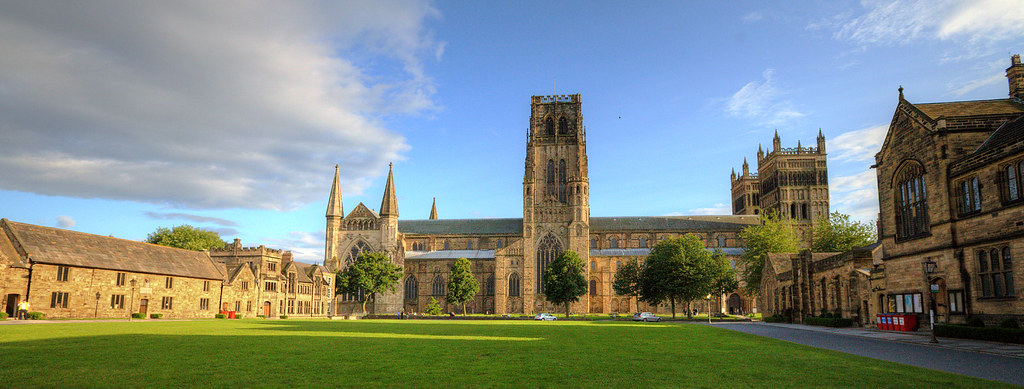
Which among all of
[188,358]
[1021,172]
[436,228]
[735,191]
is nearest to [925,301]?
[1021,172]

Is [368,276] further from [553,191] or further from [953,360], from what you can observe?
[953,360]

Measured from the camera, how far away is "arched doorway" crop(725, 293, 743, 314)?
97812mm

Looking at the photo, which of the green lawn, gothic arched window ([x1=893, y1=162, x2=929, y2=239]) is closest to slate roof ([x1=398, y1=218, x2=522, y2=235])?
gothic arched window ([x1=893, y1=162, x2=929, y2=239])

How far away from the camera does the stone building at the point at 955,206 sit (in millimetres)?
25016

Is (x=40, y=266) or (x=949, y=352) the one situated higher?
(x=40, y=266)

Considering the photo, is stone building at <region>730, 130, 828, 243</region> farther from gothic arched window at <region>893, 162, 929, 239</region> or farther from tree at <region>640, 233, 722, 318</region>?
gothic arched window at <region>893, 162, 929, 239</region>

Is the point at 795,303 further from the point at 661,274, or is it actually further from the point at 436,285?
the point at 436,285

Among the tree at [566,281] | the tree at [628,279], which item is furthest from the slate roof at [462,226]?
the tree at [628,279]

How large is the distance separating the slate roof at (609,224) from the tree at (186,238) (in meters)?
32.2

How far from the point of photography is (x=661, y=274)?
236 ft

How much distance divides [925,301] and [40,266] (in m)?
57.0

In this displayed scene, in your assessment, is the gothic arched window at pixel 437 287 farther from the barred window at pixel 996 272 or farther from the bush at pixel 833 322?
the barred window at pixel 996 272

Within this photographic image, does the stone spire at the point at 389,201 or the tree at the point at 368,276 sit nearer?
the tree at the point at 368,276

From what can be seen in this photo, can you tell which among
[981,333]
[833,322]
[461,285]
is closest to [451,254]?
[461,285]
